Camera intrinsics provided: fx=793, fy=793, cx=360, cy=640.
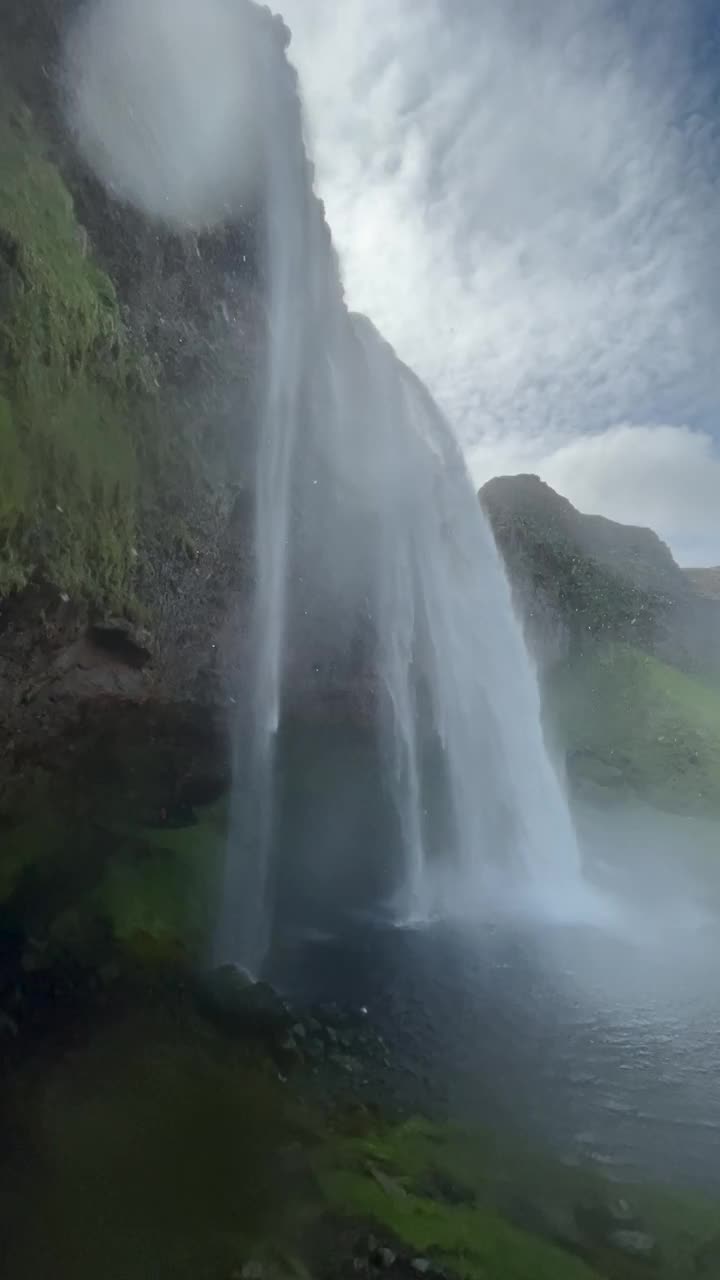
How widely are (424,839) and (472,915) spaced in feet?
21.1

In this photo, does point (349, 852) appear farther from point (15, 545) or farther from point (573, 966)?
point (15, 545)

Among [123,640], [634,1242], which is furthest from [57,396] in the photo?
[634,1242]

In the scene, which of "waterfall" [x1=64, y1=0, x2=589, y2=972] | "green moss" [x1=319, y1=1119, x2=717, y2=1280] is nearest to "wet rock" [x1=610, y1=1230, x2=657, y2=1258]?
"green moss" [x1=319, y1=1119, x2=717, y2=1280]

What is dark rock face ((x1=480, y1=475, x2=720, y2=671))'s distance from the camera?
76.1 metres

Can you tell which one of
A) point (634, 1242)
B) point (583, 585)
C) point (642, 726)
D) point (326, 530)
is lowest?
point (634, 1242)

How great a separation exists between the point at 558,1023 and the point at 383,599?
1779cm

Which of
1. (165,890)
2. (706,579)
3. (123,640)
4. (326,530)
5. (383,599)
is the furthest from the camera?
(706,579)

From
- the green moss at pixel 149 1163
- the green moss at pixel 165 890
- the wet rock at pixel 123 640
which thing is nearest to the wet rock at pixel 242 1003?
the green moss at pixel 149 1163

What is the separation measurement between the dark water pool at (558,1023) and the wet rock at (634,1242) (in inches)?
65.8

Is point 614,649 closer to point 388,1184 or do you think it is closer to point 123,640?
point 123,640

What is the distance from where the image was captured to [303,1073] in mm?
12953

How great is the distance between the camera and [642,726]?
67625mm

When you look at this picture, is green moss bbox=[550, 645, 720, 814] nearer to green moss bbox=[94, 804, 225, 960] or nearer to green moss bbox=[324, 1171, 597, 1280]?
green moss bbox=[94, 804, 225, 960]

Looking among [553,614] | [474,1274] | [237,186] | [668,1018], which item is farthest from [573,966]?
[553,614]
